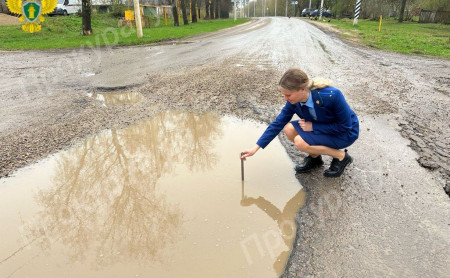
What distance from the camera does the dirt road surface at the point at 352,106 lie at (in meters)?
2.32

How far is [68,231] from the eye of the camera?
8.48 ft

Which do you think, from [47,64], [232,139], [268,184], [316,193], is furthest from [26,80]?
[316,193]

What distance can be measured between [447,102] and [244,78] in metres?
3.72

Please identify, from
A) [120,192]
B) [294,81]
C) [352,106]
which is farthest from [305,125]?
[352,106]

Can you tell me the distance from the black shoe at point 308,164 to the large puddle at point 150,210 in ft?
0.32

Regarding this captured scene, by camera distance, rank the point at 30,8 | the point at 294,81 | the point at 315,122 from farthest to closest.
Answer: the point at 30,8 → the point at 315,122 → the point at 294,81

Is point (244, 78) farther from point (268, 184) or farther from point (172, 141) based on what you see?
point (268, 184)

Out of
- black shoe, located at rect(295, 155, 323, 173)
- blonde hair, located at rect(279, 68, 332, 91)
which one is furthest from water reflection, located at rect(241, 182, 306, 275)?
blonde hair, located at rect(279, 68, 332, 91)

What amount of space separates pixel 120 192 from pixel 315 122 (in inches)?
81.0

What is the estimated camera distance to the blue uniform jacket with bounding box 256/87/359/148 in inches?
113

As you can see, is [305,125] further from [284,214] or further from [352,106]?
→ [352,106]

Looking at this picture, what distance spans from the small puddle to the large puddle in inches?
57.6

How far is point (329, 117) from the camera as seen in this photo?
302 cm

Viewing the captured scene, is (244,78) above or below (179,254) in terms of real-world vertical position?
above
